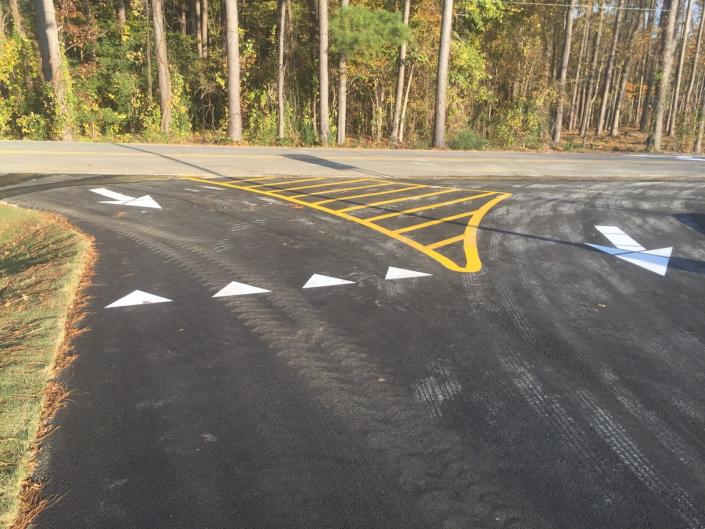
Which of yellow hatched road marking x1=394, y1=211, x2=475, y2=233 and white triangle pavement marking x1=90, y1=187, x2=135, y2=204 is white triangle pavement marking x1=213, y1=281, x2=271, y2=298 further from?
white triangle pavement marking x1=90, y1=187, x2=135, y2=204

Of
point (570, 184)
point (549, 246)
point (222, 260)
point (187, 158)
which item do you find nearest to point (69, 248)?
point (222, 260)

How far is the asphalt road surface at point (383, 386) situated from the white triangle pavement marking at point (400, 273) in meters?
0.06

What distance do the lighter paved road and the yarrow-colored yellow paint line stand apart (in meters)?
1.52

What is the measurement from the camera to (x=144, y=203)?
1022 cm

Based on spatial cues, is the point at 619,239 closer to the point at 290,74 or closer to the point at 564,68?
the point at 290,74

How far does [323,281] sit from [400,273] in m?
1.00

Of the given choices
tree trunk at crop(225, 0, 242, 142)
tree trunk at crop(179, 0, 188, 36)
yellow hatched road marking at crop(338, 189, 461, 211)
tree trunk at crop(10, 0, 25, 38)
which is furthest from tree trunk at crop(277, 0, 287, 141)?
yellow hatched road marking at crop(338, 189, 461, 211)

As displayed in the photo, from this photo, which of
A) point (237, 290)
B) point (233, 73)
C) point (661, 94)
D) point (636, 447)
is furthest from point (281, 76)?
point (636, 447)

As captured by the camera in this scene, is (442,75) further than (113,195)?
Yes

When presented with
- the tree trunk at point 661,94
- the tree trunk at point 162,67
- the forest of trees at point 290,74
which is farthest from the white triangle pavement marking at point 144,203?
the tree trunk at point 661,94

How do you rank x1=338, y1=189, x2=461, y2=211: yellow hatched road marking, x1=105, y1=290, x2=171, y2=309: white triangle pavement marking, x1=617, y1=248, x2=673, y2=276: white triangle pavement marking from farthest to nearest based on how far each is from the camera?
x1=338, y1=189, x2=461, y2=211: yellow hatched road marking < x1=617, y1=248, x2=673, y2=276: white triangle pavement marking < x1=105, y1=290, x2=171, y2=309: white triangle pavement marking

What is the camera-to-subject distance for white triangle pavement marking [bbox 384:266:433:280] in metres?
6.54

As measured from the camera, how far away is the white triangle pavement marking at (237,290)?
5.85m

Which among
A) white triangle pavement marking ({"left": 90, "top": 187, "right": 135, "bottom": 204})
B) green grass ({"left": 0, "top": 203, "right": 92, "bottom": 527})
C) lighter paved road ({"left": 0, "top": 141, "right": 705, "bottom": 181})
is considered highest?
lighter paved road ({"left": 0, "top": 141, "right": 705, "bottom": 181})
